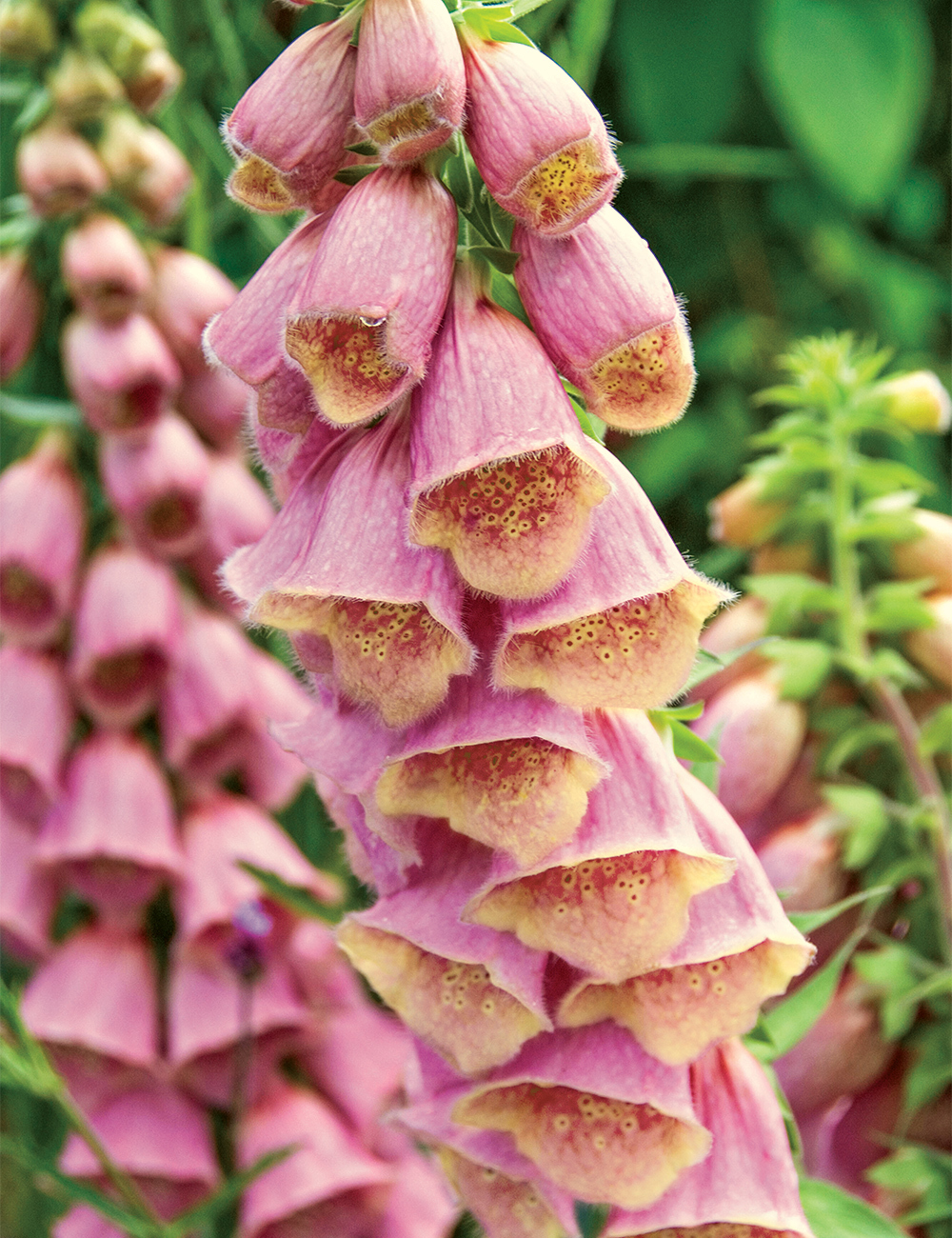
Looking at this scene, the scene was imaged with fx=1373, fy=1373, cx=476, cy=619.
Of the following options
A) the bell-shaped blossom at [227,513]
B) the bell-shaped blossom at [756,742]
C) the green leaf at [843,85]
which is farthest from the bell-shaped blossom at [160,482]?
the green leaf at [843,85]

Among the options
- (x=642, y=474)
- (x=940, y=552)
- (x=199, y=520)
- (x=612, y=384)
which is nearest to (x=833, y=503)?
(x=940, y=552)

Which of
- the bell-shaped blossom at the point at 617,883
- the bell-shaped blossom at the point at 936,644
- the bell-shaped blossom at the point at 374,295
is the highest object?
the bell-shaped blossom at the point at 374,295

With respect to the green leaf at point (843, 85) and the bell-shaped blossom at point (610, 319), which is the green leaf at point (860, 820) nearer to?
the bell-shaped blossom at point (610, 319)

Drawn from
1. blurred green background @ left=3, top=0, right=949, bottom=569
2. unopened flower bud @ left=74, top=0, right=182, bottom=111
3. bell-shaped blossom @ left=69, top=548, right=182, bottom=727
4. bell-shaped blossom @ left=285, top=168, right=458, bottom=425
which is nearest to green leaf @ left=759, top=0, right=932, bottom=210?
blurred green background @ left=3, top=0, right=949, bottom=569

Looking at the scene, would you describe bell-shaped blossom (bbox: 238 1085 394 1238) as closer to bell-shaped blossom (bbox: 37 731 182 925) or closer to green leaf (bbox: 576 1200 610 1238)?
bell-shaped blossom (bbox: 37 731 182 925)

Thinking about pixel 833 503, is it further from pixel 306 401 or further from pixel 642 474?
pixel 642 474
